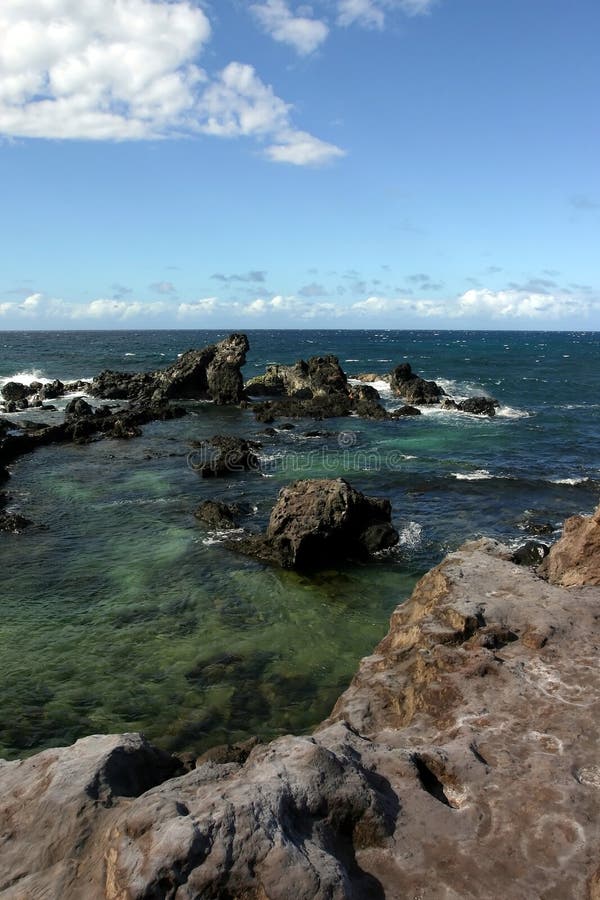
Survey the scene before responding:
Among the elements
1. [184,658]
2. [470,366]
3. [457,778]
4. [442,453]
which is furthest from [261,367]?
[457,778]

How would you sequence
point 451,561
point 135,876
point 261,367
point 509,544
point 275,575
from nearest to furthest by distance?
point 135,876 < point 451,561 < point 275,575 < point 509,544 < point 261,367

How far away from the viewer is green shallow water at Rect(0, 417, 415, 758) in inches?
491

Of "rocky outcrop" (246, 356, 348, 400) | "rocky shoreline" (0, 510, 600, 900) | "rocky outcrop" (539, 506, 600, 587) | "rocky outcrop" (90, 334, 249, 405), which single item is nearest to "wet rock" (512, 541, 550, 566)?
"rocky outcrop" (539, 506, 600, 587)

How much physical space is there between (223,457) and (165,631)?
18.3 metres

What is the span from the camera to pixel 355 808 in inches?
243

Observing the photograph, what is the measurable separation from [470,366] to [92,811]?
3940 inches

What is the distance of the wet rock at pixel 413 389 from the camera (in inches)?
2254

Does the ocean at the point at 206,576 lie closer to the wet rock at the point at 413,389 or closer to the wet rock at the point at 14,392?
the wet rock at the point at 413,389

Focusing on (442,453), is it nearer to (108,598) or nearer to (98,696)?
(108,598)

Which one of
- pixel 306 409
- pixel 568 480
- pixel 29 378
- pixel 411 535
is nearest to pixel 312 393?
pixel 306 409

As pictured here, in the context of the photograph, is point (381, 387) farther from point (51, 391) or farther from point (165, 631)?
point (165, 631)

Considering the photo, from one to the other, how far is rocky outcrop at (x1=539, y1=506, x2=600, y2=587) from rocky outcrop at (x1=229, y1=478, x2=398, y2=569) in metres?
7.24

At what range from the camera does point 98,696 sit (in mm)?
13172

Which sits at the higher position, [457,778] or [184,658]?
[457,778]
